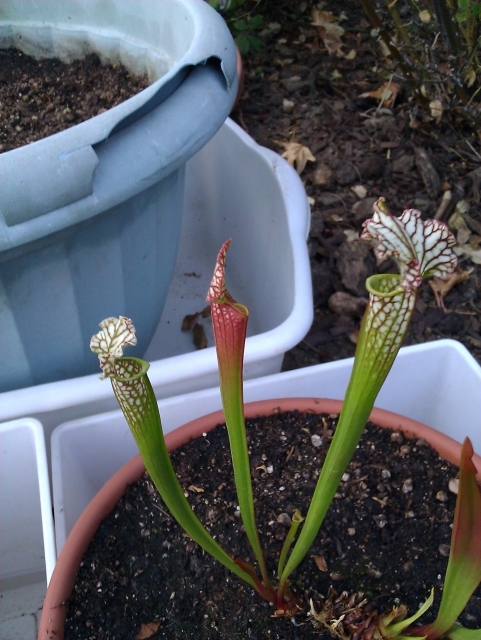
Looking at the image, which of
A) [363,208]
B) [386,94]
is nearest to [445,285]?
[363,208]

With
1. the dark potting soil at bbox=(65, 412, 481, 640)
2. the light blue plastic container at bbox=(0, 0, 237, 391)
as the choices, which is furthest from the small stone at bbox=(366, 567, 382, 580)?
the light blue plastic container at bbox=(0, 0, 237, 391)

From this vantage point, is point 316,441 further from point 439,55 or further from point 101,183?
point 439,55

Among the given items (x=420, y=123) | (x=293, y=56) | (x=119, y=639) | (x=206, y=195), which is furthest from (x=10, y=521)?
(x=293, y=56)

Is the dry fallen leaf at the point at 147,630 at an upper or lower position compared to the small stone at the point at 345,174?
upper

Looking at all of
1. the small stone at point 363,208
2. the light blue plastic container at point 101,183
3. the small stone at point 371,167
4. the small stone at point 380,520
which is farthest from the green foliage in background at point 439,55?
the small stone at point 380,520

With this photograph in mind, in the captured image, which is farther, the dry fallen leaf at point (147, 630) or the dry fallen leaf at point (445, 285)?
the dry fallen leaf at point (445, 285)

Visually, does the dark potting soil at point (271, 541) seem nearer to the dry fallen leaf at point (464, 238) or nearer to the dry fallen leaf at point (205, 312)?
the dry fallen leaf at point (205, 312)
